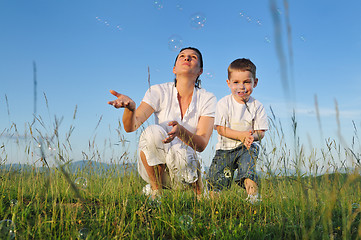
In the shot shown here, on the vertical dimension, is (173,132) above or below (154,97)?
below

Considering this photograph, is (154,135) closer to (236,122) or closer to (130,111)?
(130,111)

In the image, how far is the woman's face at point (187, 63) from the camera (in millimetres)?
3953

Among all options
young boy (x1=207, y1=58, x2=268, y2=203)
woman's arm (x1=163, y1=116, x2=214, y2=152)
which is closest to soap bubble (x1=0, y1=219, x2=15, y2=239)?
woman's arm (x1=163, y1=116, x2=214, y2=152)

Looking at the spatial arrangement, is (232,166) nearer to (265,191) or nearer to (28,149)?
(265,191)

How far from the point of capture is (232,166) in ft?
13.8

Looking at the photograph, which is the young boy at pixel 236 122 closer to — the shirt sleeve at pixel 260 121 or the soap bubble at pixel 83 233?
the shirt sleeve at pixel 260 121

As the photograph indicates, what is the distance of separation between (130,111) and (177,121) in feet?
2.71

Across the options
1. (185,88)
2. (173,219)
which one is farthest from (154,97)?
(173,219)

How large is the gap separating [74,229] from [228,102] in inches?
121

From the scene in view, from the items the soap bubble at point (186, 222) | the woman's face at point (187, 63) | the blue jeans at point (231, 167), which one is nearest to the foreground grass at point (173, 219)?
the soap bubble at point (186, 222)

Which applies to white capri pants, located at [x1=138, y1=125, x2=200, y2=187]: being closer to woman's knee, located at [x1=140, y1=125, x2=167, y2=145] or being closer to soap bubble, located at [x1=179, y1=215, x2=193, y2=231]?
woman's knee, located at [x1=140, y1=125, x2=167, y2=145]

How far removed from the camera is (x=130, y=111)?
10.5 feet

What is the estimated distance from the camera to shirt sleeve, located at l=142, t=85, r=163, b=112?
4016 millimetres

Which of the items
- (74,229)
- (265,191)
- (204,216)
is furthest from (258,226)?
(74,229)
